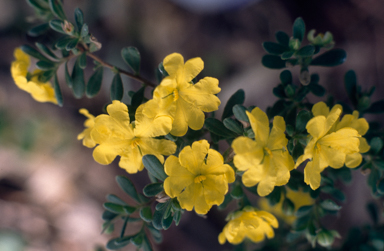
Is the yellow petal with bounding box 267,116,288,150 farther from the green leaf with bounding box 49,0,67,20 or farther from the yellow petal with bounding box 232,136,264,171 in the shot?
the green leaf with bounding box 49,0,67,20

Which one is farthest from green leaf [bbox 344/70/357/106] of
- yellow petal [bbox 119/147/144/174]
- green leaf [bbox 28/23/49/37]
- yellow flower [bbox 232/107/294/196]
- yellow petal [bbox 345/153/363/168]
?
green leaf [bbox 28/23/49/37]

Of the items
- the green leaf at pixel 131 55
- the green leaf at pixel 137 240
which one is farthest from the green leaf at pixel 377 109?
the green leaf at pixel 137 240

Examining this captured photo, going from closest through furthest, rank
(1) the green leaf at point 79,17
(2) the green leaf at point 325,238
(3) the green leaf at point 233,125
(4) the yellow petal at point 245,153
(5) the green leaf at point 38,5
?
(4) the yellow petal at point 245,153 → (3) the green leaf at point 233,125 → (1) the green leaf at point 79,17 → (2) the green leaf at point 325,238 → (5) the green leaf at point 38,5

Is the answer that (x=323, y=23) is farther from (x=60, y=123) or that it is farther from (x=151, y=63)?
Answer: (x=60, y=123)

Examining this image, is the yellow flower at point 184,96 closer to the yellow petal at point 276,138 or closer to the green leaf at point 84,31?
the yellow petal at point 276,138

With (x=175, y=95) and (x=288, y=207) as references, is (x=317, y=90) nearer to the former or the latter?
(x=288, y=207)

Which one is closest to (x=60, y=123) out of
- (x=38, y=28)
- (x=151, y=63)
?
(x=151, y=63)
